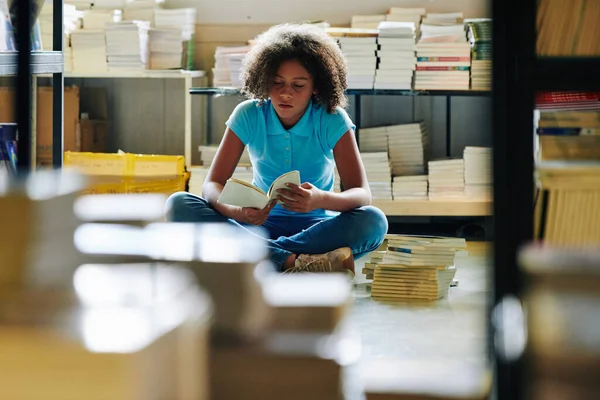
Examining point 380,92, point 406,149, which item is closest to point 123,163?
point 380,92

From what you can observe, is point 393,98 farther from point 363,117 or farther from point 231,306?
point 231,306

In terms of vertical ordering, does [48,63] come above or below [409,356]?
above

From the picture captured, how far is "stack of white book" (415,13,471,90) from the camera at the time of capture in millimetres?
5008

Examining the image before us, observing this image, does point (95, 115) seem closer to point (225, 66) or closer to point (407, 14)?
point (225, 66)

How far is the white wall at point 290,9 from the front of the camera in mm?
5426

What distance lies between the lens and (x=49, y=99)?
5.16 metres

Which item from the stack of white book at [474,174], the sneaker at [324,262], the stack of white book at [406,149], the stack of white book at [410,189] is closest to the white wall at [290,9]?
the stack of white book at [406,149]

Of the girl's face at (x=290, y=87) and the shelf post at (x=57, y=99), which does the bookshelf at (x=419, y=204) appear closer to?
the shelf post at (x=57, y=99)

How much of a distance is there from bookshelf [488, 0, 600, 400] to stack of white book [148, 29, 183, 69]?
4074mm

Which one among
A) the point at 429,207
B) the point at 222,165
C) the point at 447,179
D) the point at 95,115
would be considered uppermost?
the point at 95,115

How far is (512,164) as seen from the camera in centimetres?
125

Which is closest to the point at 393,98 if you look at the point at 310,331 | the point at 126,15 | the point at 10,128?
the point at 126,15

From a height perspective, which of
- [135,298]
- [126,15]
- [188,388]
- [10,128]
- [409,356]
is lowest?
[409,356]

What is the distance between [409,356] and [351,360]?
57.0 inches
